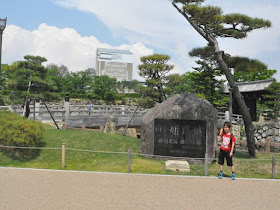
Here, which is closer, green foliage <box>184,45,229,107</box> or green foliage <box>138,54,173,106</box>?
green foliage <box>138,54,173,106</box>

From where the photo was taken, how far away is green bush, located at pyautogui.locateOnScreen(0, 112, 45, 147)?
11852 mm

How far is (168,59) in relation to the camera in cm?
2142

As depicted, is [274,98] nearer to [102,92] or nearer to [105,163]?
[105,163]

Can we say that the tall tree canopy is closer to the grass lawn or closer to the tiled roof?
the grass lawn

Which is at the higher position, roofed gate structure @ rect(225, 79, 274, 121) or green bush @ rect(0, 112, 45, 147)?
roofed gate structure @ rect(225, 79, 274, 121)

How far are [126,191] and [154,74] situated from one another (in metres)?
15.2

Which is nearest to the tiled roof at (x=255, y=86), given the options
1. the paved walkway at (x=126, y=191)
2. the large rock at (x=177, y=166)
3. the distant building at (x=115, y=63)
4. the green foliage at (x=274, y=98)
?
the green foliage at (x=274, y=98)

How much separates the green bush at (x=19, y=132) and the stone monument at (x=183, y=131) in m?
5.17

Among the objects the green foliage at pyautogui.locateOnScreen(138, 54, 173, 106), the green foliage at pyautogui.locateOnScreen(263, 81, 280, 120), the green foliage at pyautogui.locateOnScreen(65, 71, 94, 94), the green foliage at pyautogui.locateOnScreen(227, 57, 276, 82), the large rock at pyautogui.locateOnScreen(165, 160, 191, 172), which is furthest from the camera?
the green foliage at pyautogui.locateOnScreen(65, 71, 94, 94)

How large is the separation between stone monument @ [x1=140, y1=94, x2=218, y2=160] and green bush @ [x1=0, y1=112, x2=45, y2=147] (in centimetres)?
517

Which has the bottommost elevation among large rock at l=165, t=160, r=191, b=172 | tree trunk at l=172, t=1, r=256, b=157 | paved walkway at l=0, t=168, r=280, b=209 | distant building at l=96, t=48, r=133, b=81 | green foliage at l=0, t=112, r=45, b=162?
paved walkway at l=0, t=168, r=280, b=209

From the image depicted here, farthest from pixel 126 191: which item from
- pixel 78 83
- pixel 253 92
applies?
pixel 78 83

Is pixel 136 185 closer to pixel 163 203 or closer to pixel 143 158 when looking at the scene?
pixel 163 203

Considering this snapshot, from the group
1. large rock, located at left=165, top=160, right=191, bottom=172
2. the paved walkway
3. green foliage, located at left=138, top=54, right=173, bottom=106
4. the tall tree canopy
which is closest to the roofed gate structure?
green foliage, located at left=138, top=54, right=173, bottom=106
